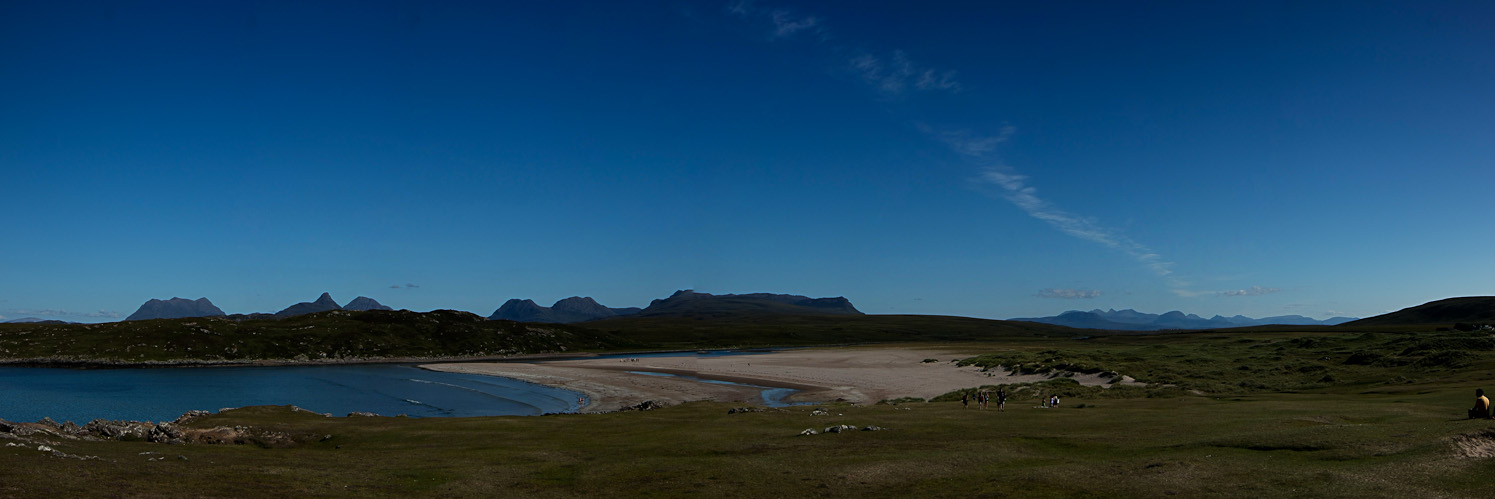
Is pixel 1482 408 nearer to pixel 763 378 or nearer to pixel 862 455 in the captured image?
pixel 862 455

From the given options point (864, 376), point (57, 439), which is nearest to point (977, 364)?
point (864, 376)

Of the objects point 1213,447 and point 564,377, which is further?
point 564,377

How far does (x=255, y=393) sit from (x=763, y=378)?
8127 cm

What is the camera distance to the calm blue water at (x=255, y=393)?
83.1 metres

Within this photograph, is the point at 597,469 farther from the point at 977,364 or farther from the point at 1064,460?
the point at 977,364

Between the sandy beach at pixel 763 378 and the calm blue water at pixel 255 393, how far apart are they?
31.3 feet

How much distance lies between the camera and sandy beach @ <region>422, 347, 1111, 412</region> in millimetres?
96188

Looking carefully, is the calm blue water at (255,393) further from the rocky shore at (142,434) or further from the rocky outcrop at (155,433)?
the rocky shore at (142,434)

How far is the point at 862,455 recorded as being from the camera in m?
34.3

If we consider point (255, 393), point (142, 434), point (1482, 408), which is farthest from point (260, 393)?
point (1482, 408)

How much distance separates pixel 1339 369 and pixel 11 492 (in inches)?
4419

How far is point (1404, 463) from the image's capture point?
25.0 meters

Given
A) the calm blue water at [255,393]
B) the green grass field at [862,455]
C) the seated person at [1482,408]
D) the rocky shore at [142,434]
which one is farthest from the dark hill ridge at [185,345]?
the seated person at [1482,408]

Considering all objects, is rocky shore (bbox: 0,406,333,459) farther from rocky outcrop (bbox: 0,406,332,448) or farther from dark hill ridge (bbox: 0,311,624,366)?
dark hill ridge (bbox: 0,311,624,366)
